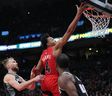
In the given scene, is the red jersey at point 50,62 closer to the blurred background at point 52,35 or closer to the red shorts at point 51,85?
the red shorts at point 51,85

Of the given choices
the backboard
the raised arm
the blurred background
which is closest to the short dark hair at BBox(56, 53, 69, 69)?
the raised arm

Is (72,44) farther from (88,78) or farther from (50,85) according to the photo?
(50,85)

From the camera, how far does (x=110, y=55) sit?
23.7 metres

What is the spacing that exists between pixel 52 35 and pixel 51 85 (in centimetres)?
1827

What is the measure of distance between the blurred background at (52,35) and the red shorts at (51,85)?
15907mm

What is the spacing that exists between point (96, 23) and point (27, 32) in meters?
17.8

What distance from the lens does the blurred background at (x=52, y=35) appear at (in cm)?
2250

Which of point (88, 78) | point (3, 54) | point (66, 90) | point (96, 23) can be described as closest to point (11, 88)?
point (66, 90)

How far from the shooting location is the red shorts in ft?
16.9

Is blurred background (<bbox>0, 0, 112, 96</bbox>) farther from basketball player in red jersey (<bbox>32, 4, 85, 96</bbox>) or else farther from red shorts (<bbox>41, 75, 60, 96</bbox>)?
red shorts (<bbox>41, 75, 60, 96</bbox>)

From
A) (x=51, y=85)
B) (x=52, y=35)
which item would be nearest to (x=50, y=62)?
(x=51, y=85)

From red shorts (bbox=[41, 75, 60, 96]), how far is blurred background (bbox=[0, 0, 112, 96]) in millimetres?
15907

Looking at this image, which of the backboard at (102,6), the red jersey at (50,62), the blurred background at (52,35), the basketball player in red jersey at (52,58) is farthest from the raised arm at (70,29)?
the blurred background at (52,35)

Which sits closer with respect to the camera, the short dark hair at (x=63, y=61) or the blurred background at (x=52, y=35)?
the short dark hair at (x=63, y=61)
